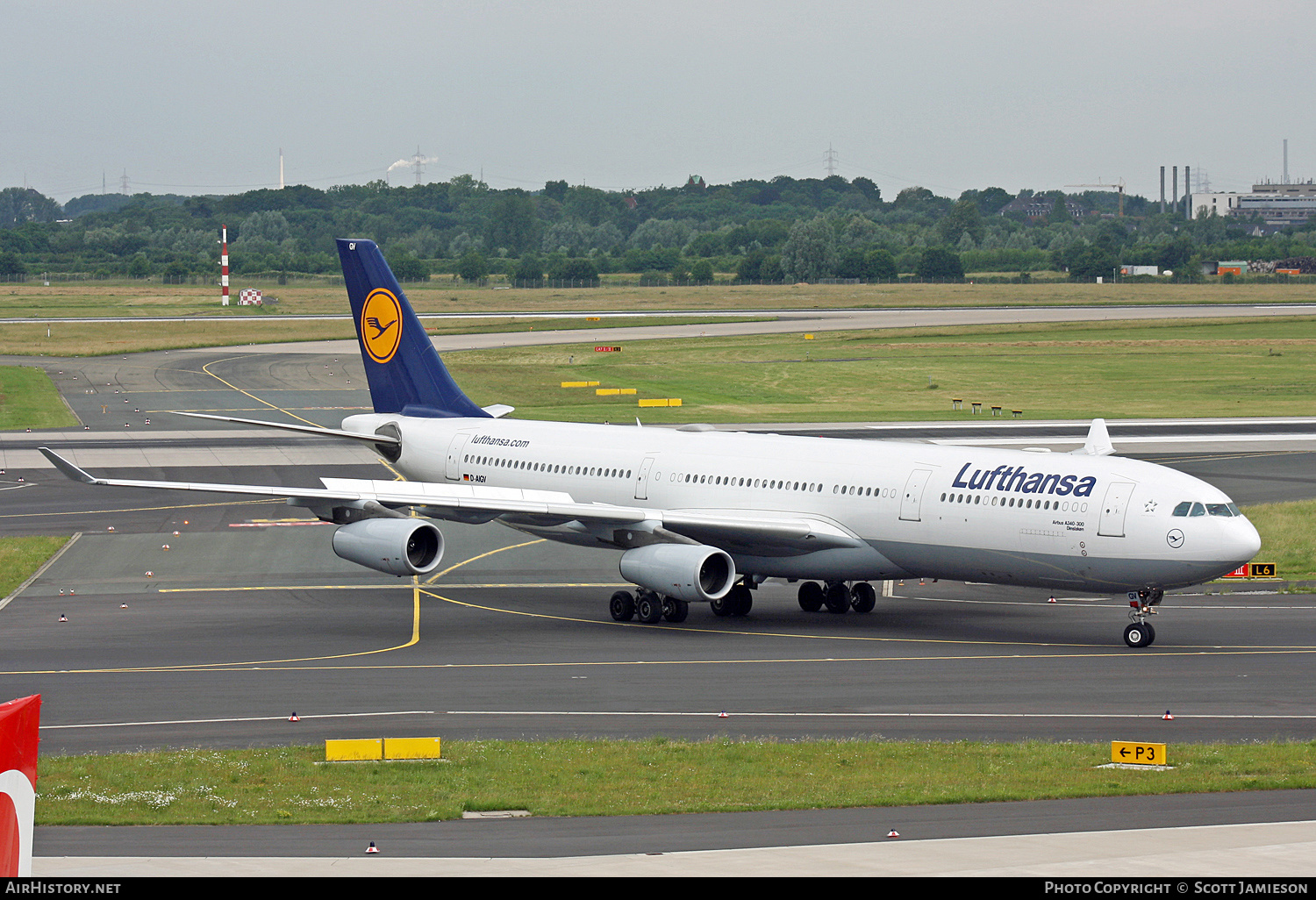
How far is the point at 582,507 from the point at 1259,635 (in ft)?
54.6

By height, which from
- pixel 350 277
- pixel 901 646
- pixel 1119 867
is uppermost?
pixel 350 277

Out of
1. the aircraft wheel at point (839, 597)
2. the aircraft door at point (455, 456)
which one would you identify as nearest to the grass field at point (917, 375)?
the aircraft door at point (455, 456)

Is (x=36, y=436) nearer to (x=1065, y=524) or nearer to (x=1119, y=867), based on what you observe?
(x=1065, y=524)

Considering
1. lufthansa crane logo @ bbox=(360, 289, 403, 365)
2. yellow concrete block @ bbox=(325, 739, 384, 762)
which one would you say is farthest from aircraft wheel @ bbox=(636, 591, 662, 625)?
yellow concrete block @ bbox=(325, 739, 384, 762)

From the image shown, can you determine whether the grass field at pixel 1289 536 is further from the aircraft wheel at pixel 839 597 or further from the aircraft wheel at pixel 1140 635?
the aircraft wheel at pixel 839 597

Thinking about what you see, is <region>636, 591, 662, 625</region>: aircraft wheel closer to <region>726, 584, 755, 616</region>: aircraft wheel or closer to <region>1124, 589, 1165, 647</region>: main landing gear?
<region>726, 584, 755, 616</region>: aircraft wheel

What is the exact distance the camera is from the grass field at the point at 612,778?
815 inches

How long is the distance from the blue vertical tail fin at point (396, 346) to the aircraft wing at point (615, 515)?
8.28 m

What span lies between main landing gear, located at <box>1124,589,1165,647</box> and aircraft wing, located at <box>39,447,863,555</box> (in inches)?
262

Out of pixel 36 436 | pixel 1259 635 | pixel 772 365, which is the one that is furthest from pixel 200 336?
pixel 1259 635

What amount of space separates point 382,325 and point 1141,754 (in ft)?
101

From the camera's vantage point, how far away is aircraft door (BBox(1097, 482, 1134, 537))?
3453cm

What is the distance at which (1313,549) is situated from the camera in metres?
47.9

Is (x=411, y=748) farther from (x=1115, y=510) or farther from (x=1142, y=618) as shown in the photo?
(x=1142, y=618)
